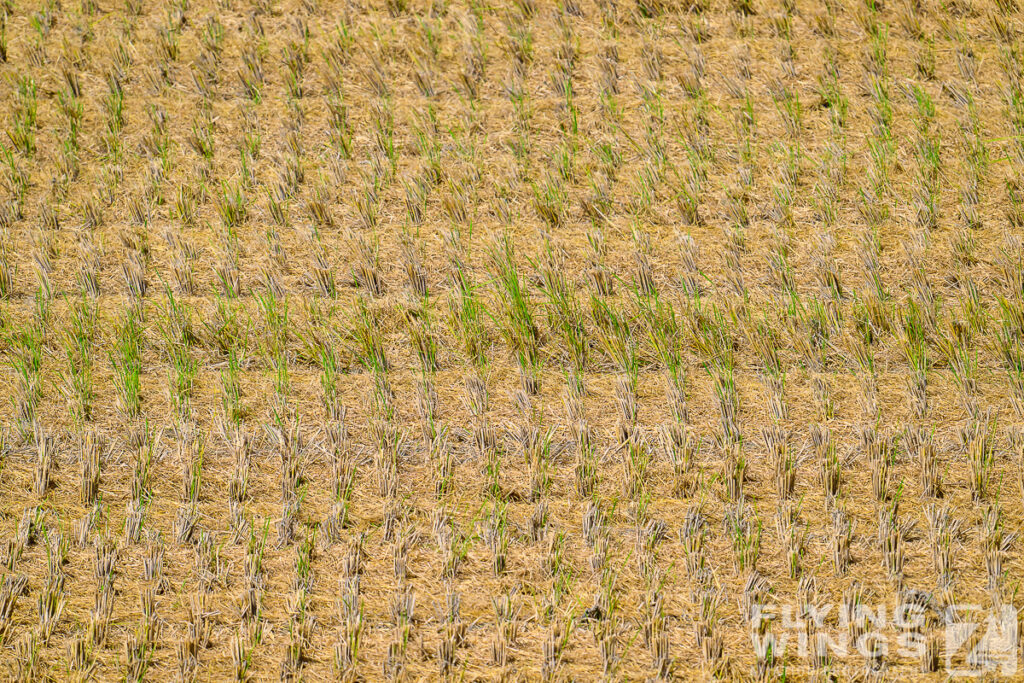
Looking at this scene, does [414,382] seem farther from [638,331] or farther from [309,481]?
[638,331]

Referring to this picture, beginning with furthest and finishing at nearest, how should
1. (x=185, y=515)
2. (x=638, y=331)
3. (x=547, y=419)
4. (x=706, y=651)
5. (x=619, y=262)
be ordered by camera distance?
(x=619, y=262)
(x=638, y=331)
(x=547, y=419)
(x=185, y=515)
(x=706, y=651)

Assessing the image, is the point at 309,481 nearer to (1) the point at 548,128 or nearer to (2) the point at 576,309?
(2) the point at 576,309

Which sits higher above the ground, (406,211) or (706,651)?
(406,211)

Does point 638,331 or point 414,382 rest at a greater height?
point 638,331

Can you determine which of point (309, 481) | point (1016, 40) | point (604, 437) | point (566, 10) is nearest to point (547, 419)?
point (604, 437)

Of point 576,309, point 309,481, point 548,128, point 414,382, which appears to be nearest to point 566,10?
point 548,128

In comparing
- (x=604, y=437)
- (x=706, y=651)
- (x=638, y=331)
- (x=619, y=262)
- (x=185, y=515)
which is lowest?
(x=706, y=651)

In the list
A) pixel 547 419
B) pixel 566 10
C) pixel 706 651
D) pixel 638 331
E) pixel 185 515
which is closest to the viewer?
pixel 706 651

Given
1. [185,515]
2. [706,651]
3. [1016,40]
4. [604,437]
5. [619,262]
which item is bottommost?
[706,651]

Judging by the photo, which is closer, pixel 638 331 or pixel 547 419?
pixel 547 419
